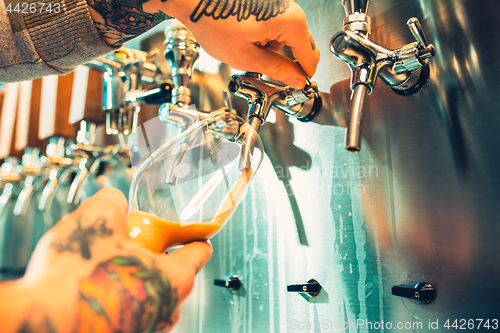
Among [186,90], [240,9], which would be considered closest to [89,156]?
[186,90]

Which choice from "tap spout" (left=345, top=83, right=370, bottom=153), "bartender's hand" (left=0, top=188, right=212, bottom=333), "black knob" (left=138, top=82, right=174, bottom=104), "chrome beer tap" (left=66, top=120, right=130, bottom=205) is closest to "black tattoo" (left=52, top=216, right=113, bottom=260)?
"bartender's hand" (left=0, top=188, right=212, bottom=333)

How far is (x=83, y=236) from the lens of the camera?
10.9 inches

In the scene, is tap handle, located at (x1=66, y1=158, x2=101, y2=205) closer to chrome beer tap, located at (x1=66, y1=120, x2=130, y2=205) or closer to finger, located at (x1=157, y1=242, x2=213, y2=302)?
chrome beer tap, located at (x1=66, y1=120, x2=130, y2=205)

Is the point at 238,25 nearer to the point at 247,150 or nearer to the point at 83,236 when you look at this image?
the point at 247,150

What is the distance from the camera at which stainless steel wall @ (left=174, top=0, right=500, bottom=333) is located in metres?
0.47

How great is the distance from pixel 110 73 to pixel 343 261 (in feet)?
2.30

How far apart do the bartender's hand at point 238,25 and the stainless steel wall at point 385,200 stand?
18cm

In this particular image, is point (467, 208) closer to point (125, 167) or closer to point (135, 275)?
point (135, 275)

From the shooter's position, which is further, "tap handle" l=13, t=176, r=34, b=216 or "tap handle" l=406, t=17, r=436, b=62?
"tap handle" l=13, t=176, r=34, b=216

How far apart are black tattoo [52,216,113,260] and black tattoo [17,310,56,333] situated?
0.16ft

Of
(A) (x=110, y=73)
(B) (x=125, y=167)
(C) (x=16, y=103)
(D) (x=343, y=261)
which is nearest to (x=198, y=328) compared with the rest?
(D) (x=343, y=261)

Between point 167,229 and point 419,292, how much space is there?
331mm

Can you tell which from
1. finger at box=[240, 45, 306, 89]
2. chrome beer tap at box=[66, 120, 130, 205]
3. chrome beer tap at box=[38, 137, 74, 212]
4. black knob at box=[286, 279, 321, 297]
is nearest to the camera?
finger at box=[240, 45, 306, 89]

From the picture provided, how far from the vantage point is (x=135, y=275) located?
0.93 ft
